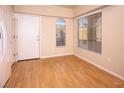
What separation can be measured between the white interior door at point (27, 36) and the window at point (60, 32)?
3.67 feet

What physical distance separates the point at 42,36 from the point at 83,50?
208 centimetres

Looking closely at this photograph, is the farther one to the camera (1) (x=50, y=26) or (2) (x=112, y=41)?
(1) (x=50, y=26)

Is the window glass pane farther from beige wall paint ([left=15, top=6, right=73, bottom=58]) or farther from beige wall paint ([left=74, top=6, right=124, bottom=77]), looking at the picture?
beige wall paint ([left=74, top=6, right=124, bottom=77])

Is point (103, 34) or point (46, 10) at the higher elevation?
point (46, 10)

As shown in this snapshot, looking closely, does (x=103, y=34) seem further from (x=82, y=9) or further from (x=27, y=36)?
(x=27, y=36)

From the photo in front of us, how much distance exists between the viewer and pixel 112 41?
3.50 meters

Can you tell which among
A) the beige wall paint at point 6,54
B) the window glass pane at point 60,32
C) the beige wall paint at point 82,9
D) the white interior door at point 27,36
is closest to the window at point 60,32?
the window glass pane at point 60,32

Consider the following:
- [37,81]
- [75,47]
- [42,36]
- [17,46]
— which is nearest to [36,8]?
[42,36]

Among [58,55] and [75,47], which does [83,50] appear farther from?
[58,55]

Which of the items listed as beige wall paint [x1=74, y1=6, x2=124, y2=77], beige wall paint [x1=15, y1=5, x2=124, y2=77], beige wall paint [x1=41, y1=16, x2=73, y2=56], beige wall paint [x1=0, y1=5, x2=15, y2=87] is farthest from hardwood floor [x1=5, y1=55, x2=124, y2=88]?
beige wall paint [x1=41, y1=16, x2=73, y2=56]

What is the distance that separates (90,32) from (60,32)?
5.99ft

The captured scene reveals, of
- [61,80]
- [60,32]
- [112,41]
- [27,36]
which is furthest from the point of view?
[60,32]

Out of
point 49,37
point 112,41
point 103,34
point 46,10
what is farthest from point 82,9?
point 112,41

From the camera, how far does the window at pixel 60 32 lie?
6.11 m
